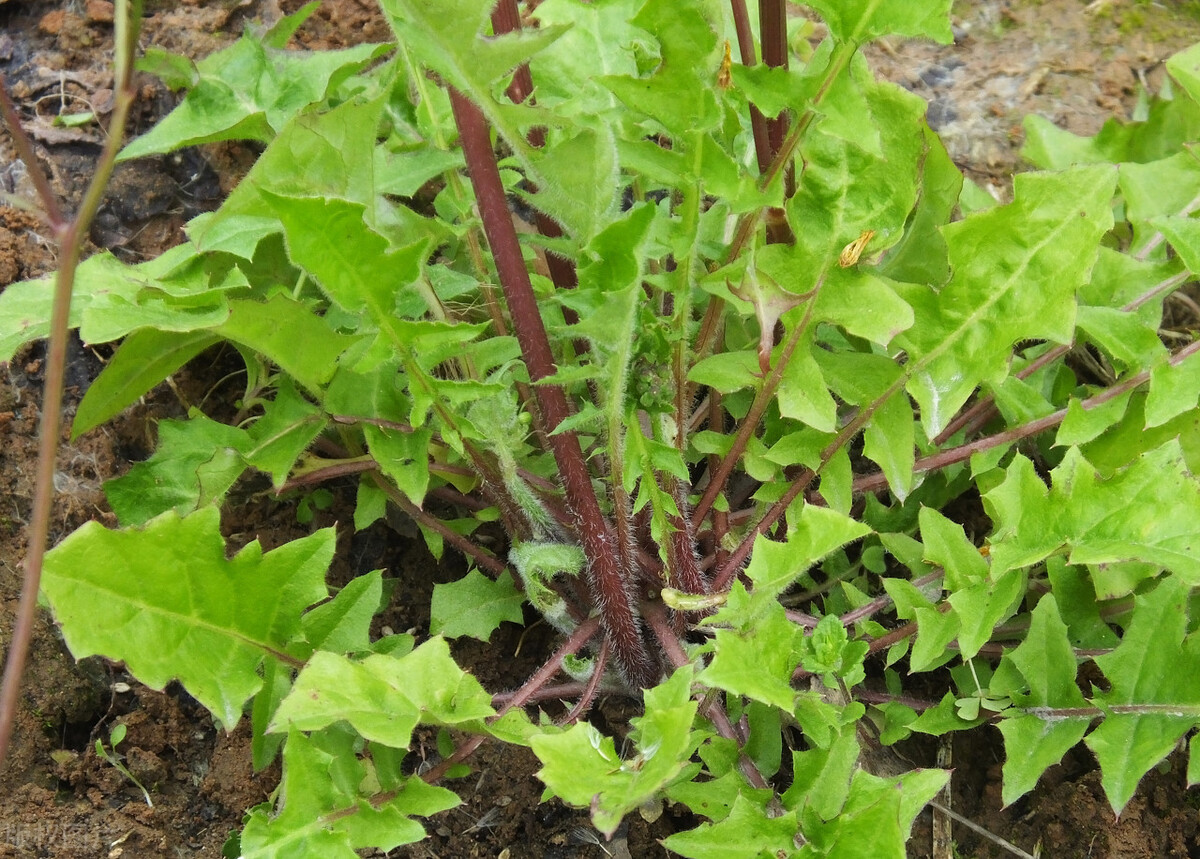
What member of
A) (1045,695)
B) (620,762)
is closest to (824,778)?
(620,762)

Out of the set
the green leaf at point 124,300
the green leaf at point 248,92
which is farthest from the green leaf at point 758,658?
the green leaf at point 248,92

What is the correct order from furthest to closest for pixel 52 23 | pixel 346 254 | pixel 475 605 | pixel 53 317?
pixel 52 23, pixel 475 605, pixel 346 254, pixel 53 317

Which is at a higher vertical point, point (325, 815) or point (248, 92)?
point (248, 92)

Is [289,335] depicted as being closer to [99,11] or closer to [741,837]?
[741,837]

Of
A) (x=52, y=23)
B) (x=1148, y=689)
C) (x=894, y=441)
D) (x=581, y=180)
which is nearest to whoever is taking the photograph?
(x=581, y=180)

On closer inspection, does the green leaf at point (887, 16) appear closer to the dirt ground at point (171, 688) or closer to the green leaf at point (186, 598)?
the green leaf at point (186, 598)
